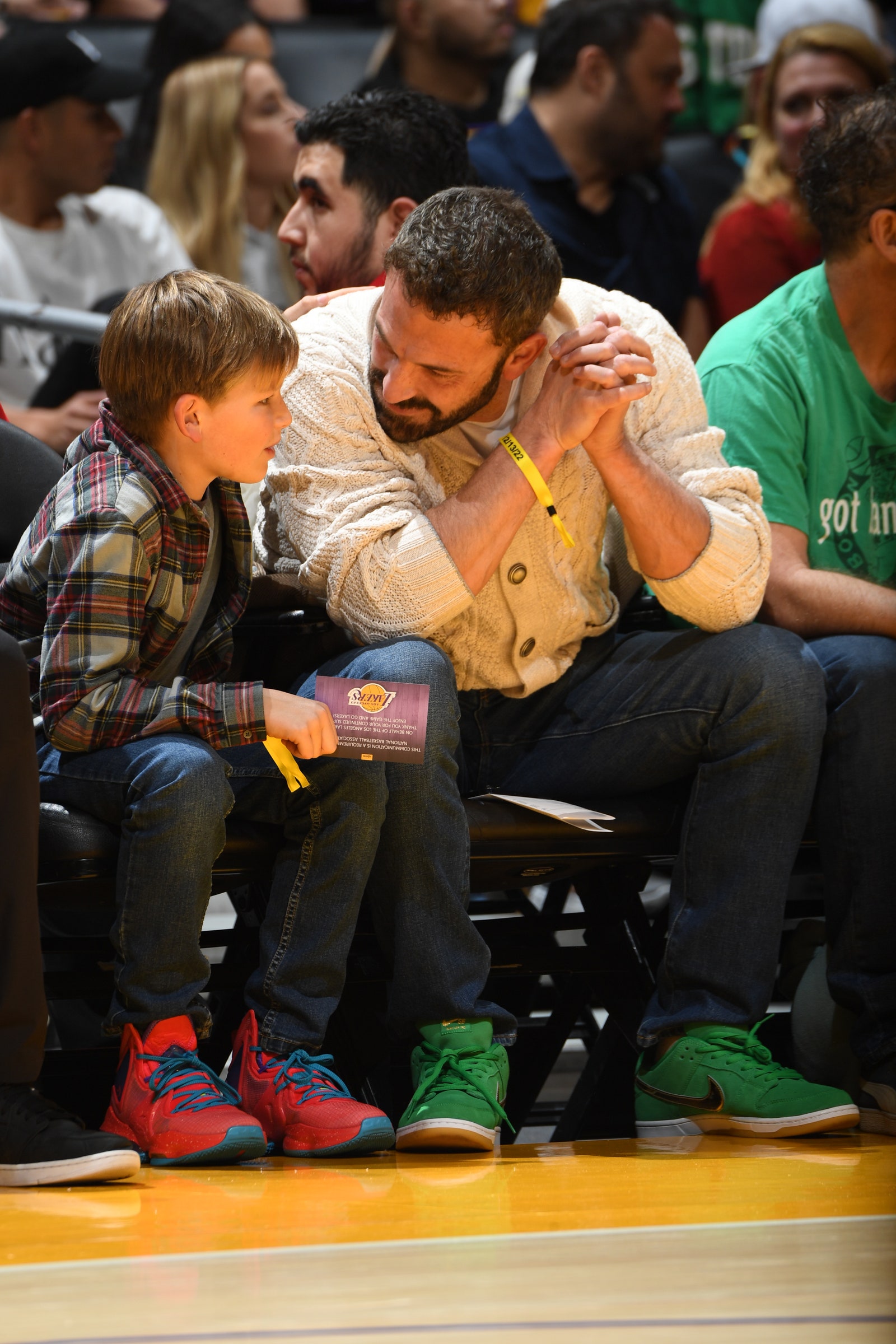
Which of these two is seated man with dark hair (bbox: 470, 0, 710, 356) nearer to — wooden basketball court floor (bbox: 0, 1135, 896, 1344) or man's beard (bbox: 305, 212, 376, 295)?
man's beard (bbox: 305, 212, 376, 295)

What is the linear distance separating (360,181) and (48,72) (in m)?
1.54

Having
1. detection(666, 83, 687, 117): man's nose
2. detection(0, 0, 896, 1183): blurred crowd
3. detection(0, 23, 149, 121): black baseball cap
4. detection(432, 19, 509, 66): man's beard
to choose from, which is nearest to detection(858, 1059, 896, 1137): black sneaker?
detection(0, 0, 896, 1183): blurred crowd

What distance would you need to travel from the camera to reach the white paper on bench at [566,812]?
1870 millimetres

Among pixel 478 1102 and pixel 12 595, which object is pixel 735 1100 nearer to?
pixel 478 1102

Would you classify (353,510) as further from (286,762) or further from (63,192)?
(63,192)

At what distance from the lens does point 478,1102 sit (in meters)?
1.75

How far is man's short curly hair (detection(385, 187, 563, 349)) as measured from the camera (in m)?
1.95

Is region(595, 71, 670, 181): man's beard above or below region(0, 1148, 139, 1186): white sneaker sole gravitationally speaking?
above

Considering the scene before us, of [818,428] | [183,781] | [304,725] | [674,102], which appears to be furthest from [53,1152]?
[674,102]

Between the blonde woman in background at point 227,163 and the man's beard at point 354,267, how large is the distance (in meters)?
1.25

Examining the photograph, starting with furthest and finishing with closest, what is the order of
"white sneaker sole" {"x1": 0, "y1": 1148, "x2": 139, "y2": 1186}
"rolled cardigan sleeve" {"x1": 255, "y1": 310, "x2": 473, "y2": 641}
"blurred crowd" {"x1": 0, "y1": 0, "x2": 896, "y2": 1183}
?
"rolled cardigan sleeve" {"x1": 255, "y1": 310, "x2": 473, "y2": 641} → "blurred crowd" {"x1": 0, "y1": 0, "x2": 896, "y2": 1183} → "white sneaker sole" {"x1": 0, "y1": 1148, "x2": 139, "y2": 1186}

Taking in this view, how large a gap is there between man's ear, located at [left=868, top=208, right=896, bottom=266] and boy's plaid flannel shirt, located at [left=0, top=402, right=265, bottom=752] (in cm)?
117

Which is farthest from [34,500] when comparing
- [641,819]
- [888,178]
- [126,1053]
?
[888,178]

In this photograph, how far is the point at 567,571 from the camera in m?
2.14
